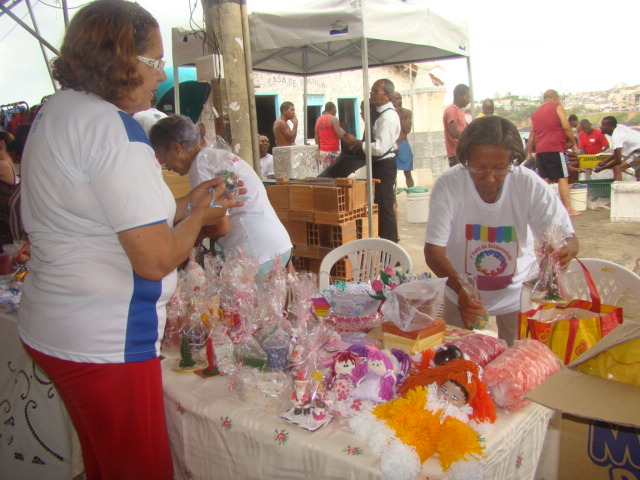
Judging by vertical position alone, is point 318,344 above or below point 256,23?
below

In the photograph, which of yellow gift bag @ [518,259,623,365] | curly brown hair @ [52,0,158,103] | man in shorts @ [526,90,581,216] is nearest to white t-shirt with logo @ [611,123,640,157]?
man in shorts @ [526,90,581,216]

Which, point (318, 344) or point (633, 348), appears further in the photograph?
point (318, 344)

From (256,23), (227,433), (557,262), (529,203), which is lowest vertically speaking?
(227,433)

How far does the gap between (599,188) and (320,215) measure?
729cm

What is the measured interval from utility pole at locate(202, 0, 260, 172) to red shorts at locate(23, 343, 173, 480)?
2.81 metres

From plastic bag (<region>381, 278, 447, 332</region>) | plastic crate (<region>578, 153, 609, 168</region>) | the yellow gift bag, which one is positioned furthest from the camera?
plastic crate (<region>578, 153, 609, 168</region>)

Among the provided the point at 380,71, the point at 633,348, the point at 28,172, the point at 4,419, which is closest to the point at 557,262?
the point at 633,348

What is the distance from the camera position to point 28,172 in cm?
137

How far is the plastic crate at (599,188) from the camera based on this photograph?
31.3 ft

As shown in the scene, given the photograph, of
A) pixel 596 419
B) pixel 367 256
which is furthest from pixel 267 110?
pixel 596 419

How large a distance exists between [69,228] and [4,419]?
1.78 m

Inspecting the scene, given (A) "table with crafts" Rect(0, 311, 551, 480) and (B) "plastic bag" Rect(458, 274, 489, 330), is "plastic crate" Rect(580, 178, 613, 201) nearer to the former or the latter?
(B) "plastic bag" Rect(458, 274, 489, 330)

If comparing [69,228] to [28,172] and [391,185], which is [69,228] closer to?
[28,172]

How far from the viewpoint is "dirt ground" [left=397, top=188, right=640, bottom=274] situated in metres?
6.12
